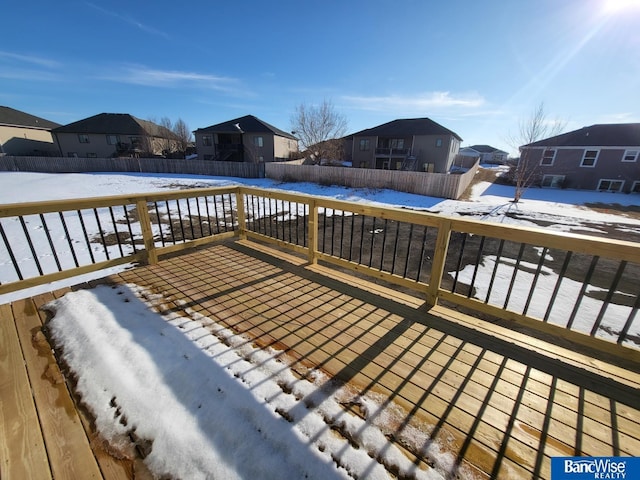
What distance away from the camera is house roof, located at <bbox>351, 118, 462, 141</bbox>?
2530 centimetres

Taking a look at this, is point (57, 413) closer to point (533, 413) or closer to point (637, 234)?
point (533, 413)

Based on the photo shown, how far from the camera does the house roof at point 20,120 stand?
101 ft

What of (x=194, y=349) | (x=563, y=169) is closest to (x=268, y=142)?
(x=563, y=169)

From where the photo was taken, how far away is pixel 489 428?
70.9 inches

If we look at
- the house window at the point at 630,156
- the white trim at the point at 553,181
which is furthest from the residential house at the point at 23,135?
the house window at the point at 630,156

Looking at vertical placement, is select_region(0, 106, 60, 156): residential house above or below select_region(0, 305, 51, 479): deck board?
above

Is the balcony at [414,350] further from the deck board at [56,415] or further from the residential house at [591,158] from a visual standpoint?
the residential house at [591,158]

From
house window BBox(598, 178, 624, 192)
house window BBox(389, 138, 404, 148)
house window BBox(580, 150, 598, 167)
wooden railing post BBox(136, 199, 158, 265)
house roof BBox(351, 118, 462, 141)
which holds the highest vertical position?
house roof BBox(351, 118, 462, 141)

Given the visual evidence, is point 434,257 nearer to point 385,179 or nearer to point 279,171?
point 385,179

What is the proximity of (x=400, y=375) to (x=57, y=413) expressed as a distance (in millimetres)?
2546

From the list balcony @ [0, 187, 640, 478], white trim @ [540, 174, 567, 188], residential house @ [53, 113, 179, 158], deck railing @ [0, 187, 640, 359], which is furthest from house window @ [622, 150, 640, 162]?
residential house @ [53, 113, 179, 158]

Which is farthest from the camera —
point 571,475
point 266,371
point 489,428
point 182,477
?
point 266,371

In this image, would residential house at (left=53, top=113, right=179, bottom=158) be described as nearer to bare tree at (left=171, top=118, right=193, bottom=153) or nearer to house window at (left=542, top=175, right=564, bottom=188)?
bare tree at (left=171, top=118, right=193, bottom=153)

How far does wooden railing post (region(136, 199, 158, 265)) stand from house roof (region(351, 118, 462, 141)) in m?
26.7
